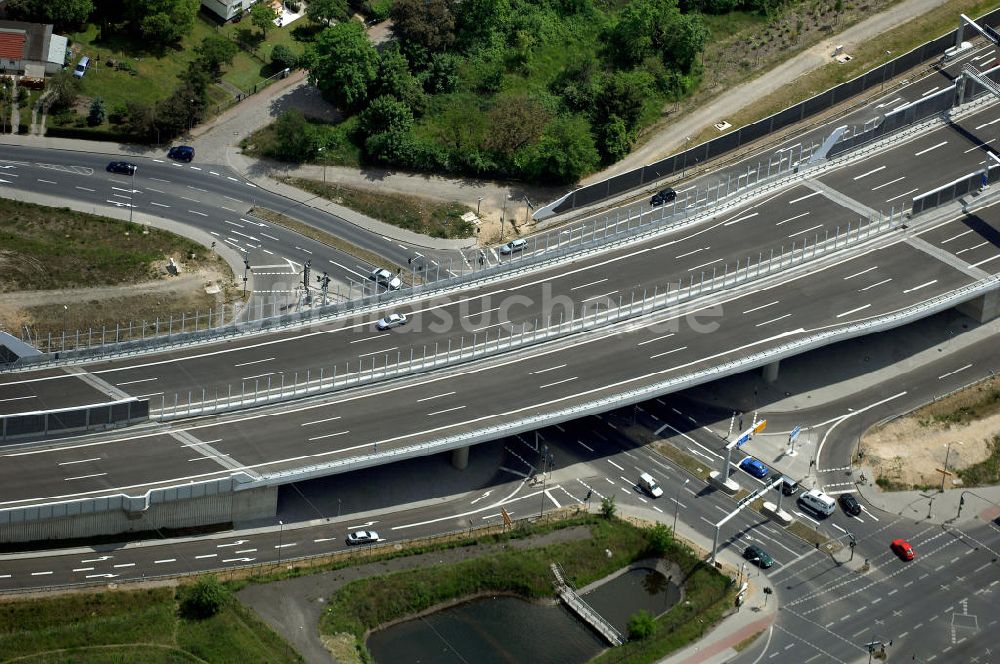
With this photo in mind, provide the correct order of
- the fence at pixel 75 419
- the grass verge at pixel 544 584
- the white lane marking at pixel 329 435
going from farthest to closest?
the white lane marking at pixel 329 435, the fence at pixel 75 419, the grass verge at pixel 544 584

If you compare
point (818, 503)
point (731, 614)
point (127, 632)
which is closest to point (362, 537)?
point (127, 632)

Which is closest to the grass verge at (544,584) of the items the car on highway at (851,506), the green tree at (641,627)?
the green tree at (641,627)

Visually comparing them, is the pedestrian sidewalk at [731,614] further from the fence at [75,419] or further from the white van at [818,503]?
the fence at [75,419]

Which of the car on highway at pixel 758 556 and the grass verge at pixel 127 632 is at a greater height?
the car on highway at pixel 758 556

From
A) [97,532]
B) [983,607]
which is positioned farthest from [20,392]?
[983,607]

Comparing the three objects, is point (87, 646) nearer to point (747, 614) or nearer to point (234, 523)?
point (234, 523)

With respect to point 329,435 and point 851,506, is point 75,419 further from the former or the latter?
point 851,506

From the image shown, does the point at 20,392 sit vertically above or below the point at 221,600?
above
